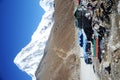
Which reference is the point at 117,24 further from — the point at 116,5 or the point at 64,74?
the point at 64,74

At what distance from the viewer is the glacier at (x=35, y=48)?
3116cm

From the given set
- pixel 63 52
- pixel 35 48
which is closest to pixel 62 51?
pixel 63 52

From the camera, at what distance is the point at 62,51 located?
81.4ft

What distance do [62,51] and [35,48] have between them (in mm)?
7152

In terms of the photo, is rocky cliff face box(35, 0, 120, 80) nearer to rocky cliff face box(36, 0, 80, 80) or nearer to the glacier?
rocky cliff face box(36, 0, 80, 80)

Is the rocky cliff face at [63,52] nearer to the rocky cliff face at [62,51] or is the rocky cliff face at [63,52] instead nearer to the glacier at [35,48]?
the rocky cliff face at [62,51]

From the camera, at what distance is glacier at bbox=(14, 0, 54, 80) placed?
31.2m

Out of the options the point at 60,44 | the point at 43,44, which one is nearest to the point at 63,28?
the point at 60,44

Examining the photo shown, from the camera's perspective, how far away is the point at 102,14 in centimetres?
1453

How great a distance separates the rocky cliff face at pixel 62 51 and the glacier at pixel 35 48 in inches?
76.7

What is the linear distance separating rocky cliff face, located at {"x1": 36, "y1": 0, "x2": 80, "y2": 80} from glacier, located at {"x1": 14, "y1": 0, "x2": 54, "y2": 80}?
1.95 metres

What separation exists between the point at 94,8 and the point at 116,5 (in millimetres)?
3496

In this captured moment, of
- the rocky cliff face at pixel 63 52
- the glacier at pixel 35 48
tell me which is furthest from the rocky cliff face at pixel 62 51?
the glacier at pixel 35 48

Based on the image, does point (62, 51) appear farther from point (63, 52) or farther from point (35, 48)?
point (35, 48)
